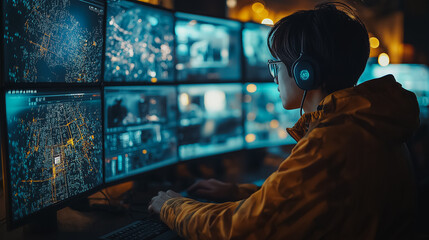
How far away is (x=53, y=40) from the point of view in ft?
3.63

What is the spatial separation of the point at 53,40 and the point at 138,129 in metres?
0.58

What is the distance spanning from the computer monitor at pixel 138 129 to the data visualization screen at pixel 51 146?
12cm

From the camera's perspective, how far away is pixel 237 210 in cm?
93

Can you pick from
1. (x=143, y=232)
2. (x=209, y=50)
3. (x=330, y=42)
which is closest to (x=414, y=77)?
(x=209, y=50)

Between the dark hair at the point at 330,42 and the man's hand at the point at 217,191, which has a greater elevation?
the dark hair at the point at 330,42

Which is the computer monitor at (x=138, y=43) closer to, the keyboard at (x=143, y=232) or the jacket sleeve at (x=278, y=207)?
the keyboard at (x=143, y=232)

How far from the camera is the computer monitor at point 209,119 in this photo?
1922 millimetres

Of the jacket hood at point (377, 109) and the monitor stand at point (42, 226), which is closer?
the jacket hood at point (377, 109)

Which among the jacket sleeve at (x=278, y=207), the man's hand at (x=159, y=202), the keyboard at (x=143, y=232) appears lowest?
the keyboard at (x=143, y=232)

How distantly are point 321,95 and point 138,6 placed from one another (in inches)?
36.8

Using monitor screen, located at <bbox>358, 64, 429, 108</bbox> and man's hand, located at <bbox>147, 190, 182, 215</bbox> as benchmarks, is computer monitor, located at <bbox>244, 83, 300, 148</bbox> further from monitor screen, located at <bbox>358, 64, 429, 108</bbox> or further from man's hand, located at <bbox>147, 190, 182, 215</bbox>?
monitor screen, located at <bbox>358, 64, 429, 108</bbox>

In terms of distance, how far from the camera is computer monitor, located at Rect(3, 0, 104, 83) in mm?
978

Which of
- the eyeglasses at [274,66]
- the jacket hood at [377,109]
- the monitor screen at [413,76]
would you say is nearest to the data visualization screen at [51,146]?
the eyeglasses at [274,66]

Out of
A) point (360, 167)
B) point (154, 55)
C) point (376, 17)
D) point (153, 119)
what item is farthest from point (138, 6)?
point (376, 17)
